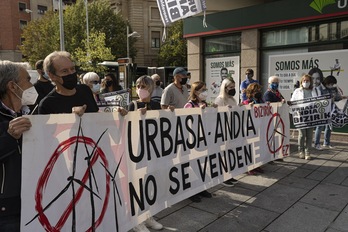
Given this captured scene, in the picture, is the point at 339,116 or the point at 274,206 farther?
the point at 339,116

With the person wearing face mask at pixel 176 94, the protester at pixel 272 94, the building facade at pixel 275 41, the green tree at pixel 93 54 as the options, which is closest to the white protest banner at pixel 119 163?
the person wearing face mask at pixel 176 94

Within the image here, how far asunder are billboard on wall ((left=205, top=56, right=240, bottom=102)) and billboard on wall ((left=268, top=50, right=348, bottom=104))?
1187mm

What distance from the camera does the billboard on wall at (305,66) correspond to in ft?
25.6

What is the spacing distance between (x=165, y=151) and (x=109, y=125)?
857 millimetres

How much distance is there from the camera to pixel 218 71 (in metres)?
10.3

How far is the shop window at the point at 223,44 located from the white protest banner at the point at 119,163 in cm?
575

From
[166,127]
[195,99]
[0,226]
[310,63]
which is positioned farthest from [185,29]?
[0,226]

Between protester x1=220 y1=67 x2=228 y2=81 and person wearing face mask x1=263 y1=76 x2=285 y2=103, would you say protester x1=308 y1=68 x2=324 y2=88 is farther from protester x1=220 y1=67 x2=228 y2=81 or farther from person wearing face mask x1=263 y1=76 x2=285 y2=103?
protester x1=220 y1=67 x2=228 y2=81

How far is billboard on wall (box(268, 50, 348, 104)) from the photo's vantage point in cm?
780

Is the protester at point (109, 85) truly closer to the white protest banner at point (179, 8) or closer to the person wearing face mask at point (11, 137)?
the white protest banner at point (179, 8)

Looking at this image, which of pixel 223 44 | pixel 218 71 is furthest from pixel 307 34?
pixel 218 71

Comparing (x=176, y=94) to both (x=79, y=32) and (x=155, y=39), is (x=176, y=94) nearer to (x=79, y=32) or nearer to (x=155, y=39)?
(x=79, y=32)

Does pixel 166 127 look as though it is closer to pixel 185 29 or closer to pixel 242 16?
pixel 242 16

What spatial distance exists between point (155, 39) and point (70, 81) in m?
44.6
